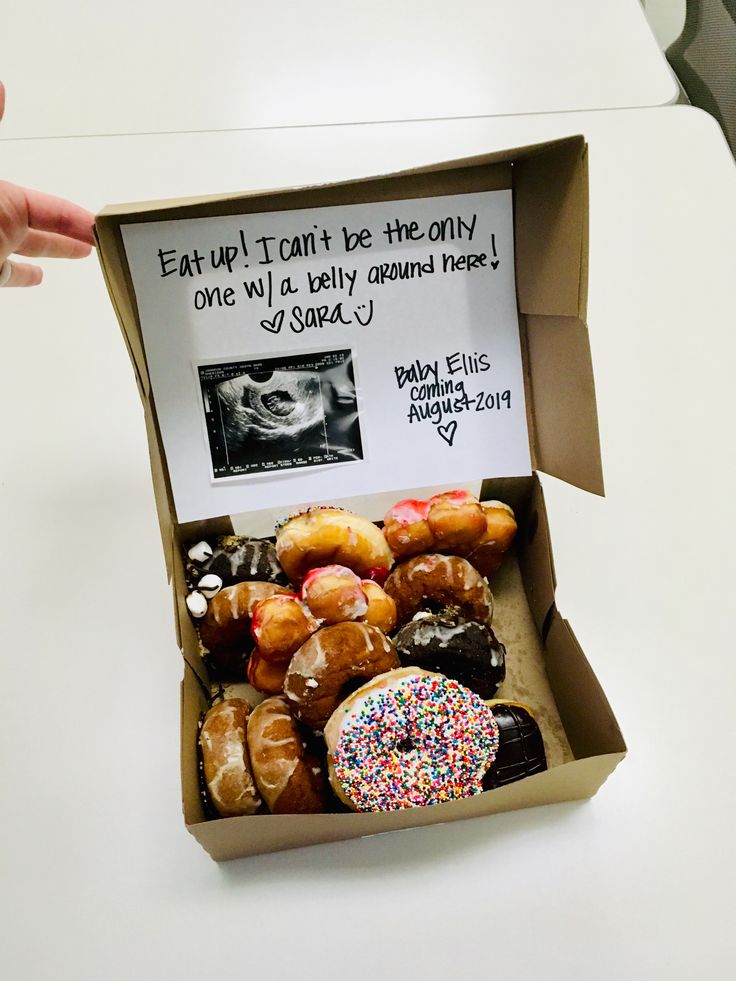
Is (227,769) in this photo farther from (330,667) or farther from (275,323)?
(275,323)

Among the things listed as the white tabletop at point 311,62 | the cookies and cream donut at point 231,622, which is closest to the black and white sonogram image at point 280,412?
the cookies and cream donut at point 231,622

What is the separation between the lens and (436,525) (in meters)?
0.74

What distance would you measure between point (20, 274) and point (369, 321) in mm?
473

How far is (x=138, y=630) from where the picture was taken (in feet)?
2.61

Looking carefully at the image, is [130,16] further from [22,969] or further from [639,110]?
[22,969]

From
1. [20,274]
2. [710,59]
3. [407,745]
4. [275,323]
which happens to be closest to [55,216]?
[20,274]

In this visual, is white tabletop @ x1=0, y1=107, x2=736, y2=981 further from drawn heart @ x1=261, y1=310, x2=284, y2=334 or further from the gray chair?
drawn heart @ x1=261, y1=310, x2=284, y2=334

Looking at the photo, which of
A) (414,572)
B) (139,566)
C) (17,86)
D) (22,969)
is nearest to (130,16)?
(17,86)

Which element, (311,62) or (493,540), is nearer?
(493,540)

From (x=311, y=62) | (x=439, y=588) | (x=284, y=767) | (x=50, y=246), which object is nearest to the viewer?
(x=284, y=767)

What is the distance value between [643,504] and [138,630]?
573 millimetres

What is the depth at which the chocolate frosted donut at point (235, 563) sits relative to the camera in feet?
2.47

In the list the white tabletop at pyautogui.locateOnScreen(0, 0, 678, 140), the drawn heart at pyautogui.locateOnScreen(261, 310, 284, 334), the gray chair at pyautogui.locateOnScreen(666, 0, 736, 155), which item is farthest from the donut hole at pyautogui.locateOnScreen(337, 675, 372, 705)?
the gray chair at pyautogui.locateOnScreen(666, 0, 736, 155)

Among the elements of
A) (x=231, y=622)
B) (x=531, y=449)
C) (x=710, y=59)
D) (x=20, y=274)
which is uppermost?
(x=710, y=59)
